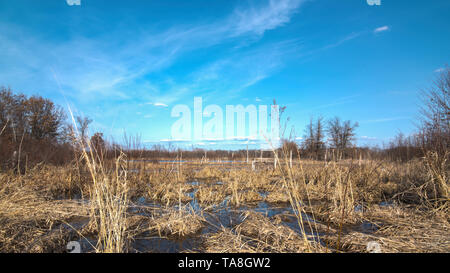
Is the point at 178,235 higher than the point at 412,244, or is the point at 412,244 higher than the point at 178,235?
the point at 412,244

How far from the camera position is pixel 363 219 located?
3.93 metres

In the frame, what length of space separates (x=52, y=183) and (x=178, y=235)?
19.9ft

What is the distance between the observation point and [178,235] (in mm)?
3260

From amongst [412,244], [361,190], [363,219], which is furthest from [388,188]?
[412,244]
